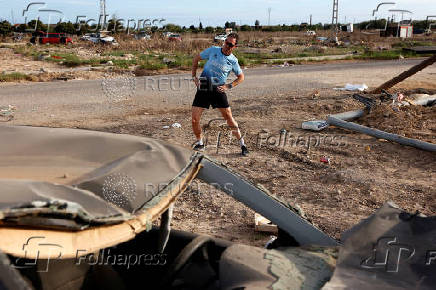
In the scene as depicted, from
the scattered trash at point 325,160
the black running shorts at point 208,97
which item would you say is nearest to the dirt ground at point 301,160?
the scattered trash at point 325,160

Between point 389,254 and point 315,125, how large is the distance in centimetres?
733

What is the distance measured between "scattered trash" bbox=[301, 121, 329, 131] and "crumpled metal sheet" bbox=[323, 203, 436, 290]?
6932 millimetres

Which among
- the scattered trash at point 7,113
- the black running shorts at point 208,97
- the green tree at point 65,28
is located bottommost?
the scattered trash at point 7,113

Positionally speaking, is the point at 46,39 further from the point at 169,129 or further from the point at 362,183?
the point at 362,183

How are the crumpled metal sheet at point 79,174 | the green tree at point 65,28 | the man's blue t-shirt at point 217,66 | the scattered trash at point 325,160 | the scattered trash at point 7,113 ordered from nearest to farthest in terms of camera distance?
the crumpled metal sheet at point 79,174
the man's blue t-shirt at point 217,66
the scattered trash at point 325,160
the scattered trash at point 7,113
the green tree at point 65,28

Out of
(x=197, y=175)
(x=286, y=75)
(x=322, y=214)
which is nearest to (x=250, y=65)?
(x=286, y=75)

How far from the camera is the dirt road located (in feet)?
18.6

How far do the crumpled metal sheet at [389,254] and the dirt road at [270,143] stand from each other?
2.31 m

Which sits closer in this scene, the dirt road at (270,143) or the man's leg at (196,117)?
the dirt road at (270,143)

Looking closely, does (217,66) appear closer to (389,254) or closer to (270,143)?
(270,143)

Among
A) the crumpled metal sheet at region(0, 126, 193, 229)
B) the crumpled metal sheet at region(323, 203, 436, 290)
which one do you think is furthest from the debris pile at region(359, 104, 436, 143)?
the crumpled metal sheet at region(0, 126, 193, 229)

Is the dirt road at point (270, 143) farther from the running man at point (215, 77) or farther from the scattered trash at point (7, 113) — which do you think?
the running man at point (215, 77)

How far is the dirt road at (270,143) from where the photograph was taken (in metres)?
5.67

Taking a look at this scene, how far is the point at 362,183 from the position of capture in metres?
6.61
